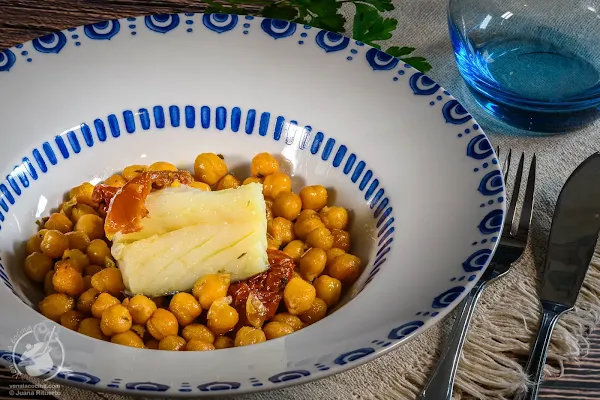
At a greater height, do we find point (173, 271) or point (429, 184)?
point (429, 184)

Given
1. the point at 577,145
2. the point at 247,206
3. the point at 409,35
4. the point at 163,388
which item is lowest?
the point at 163,388

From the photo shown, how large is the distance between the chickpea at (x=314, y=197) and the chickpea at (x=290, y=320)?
0.32 metres

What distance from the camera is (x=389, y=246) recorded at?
1.43 meters

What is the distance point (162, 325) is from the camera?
1.38 metres

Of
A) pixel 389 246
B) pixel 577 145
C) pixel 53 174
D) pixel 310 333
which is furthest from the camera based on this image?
pixel 577 145

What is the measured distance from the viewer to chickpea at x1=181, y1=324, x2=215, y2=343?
1.40 meters

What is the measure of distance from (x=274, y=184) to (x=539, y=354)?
0.67 meters

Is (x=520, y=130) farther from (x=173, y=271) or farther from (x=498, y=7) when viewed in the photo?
(x=173, y=271)

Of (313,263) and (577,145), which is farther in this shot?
(577,145)

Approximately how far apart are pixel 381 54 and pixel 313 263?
536 mm

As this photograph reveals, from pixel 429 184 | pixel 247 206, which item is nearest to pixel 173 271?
pixel 247 206

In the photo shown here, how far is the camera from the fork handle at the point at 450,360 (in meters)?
1.33

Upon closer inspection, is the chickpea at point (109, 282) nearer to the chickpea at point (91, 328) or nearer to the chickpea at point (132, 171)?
the chickpea at point (91, 328)

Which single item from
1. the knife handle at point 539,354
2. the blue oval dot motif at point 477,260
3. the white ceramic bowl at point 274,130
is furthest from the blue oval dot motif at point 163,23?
the knife handle at point 539,354
